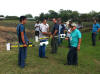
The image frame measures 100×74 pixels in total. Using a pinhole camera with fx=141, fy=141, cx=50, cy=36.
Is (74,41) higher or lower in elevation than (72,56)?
higher

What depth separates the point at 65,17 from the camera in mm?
19328

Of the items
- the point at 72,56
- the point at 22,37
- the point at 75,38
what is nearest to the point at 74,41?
the point at 75,38

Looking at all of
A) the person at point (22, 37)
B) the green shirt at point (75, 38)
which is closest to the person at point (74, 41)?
the green shirt at point (75, 38)

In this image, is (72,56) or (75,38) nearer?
(75,38)

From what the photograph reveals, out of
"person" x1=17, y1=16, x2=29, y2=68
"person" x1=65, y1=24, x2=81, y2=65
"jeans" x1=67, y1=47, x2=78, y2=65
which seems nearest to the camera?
"person" x1=17, y1=16, x2=29, y2=68

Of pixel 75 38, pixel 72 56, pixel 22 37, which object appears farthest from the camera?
pixel 72 56

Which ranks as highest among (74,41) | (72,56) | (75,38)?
(75,38)

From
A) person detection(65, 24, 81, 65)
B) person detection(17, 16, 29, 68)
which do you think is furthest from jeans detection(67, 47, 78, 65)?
person detection(17, 16, 29, 68)

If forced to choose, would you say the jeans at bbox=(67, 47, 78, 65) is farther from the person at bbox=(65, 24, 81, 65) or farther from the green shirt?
the green shirt

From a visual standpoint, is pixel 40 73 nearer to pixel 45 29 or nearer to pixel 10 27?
pixel 45 29

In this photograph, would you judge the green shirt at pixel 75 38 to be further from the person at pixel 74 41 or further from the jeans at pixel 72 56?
the jeans at pixel 72 56

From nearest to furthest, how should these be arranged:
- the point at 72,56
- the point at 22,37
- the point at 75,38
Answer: the point at 22,37, the point at 75,38, the point at 72,56

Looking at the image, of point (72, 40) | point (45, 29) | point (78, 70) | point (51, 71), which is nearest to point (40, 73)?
point (51, 71)

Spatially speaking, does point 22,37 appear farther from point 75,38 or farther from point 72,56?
point 72,56
